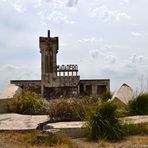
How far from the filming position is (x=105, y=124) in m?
12.5

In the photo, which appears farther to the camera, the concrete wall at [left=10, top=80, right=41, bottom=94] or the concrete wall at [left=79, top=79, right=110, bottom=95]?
the concrete wall at [left=79, top=79, right=110, bottom=95]

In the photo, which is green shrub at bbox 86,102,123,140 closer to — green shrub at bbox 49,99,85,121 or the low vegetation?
the low vegetation

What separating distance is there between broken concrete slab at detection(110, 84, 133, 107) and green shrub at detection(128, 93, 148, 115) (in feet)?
1.95

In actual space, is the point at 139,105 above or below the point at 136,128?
above

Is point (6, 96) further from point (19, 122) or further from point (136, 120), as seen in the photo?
point (136, 120)

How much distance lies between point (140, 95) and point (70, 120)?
8.84 ft

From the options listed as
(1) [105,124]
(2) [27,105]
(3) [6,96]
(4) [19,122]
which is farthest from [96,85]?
(1) [105,124]

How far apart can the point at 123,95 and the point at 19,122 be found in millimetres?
5280

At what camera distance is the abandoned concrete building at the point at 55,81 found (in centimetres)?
3156

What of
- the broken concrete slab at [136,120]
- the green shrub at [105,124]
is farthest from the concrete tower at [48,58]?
the green shrub at [105,124]

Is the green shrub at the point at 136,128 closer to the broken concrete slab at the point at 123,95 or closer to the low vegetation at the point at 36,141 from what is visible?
the low vegetation at the point at 36,141

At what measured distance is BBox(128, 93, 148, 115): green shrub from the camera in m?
15.8

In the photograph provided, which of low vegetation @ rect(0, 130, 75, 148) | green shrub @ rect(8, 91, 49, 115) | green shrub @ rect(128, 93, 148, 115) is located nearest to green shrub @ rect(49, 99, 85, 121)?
green shrub @ rect(8, 91, 49, 115)

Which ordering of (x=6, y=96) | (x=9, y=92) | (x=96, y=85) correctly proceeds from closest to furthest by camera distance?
(x=6, y=96) → (x=9, y=92) → (x=96, y=85)
